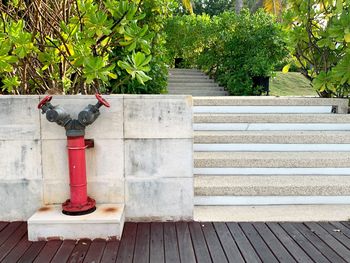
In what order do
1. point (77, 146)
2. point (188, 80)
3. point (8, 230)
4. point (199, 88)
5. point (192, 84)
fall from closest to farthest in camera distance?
1. point (77, 146)
2. point (8, 230)
3. point (199, 88)
4. point (192, 84)
5. point (188, 80)

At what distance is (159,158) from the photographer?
2.60 metres

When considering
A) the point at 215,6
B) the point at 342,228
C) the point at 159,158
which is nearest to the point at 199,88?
the point at 159,158

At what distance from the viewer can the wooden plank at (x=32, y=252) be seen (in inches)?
82.9

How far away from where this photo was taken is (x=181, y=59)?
33.7ft

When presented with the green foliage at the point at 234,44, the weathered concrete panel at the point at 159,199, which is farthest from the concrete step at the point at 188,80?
the weathered concrete panel at the point at 159,199

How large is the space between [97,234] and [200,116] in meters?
2.08

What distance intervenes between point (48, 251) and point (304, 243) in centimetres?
181

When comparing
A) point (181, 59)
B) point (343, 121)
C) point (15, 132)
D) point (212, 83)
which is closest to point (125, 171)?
point (15, 132)

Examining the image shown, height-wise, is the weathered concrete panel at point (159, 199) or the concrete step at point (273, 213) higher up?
the weathered concrete panel at point (159, 199)

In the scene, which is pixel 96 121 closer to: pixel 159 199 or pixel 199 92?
pixel 159 199

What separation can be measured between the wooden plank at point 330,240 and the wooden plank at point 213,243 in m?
0.78

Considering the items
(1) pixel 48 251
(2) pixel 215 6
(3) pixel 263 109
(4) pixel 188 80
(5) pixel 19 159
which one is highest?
(2) pixel 215 6

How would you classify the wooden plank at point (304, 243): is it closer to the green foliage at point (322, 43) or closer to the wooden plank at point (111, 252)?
the wooden plank at point (111, 252)

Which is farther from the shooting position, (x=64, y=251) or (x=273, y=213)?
(x=273, y=213)
